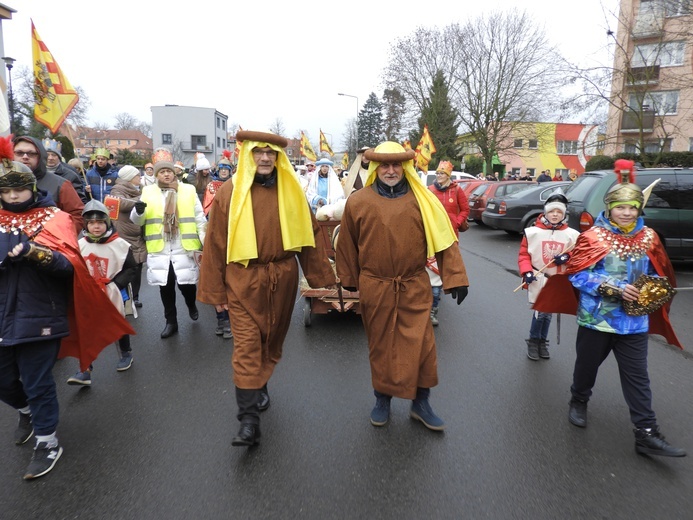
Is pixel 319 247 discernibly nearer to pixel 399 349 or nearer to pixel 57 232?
pixel 399 349

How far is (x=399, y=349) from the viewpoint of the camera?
128 inches

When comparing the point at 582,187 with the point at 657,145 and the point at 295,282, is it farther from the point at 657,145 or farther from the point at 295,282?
the point at 657,145

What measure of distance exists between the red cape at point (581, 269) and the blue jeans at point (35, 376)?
11.5ft

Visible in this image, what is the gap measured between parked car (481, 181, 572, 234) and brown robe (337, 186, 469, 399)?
10467 mm

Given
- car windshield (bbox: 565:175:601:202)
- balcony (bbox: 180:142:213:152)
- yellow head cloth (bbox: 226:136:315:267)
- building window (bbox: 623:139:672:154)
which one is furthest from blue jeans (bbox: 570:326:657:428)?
balcony (bbox: 180:142:213:152)

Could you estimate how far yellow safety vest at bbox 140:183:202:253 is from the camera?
5.11 m

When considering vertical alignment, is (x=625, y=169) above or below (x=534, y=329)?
above

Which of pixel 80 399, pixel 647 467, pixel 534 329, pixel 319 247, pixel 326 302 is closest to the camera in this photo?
pixel 647 467

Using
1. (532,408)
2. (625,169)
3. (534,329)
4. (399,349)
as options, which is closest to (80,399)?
(399,349)

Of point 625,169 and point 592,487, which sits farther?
point 625,169

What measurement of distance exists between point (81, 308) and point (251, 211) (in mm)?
1297

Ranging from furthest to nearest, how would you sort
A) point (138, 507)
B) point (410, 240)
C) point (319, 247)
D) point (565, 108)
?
point (565, 108) < point (319, 247) < point (410, 240) < point (138, 507)

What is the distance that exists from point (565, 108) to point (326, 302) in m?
18.0

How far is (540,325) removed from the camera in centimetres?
460
